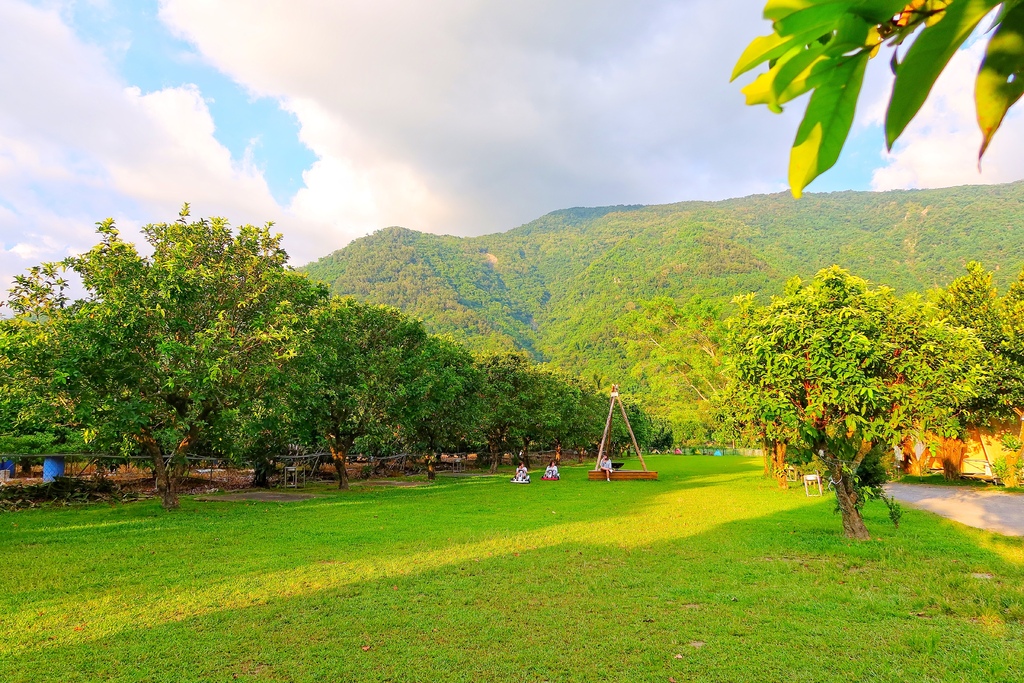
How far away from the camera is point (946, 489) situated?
19594 mm

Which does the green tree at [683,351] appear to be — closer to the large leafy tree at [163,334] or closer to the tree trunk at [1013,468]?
the tree trunk at [1013,468]

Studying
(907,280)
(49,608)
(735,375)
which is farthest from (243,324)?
(907,280)

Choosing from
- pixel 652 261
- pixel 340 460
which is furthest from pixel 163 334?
pixel 652 261

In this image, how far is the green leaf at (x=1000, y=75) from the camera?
443 millimetres

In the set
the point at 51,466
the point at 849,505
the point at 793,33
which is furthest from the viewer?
the point at 51,466

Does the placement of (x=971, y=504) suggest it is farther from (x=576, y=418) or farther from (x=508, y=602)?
(x=576, y=418)

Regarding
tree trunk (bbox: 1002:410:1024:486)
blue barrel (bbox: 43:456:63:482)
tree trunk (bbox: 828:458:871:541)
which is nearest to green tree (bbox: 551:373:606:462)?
tree trunk (bbox: 1002:410:1024:486)

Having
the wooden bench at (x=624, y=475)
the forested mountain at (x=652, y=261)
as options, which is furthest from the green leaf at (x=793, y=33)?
the forested mountain at (x=652, y=261)

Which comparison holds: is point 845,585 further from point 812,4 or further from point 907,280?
point 907,280

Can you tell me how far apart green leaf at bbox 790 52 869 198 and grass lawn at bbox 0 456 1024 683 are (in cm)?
482

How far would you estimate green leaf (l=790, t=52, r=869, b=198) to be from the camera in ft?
1.53

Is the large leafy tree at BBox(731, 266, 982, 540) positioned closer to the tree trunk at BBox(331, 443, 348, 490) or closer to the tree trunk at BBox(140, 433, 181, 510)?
the tree trunk at BBox(140, 433, 181, 510)

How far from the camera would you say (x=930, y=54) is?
424 mm

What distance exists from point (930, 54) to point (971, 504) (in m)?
19.2
